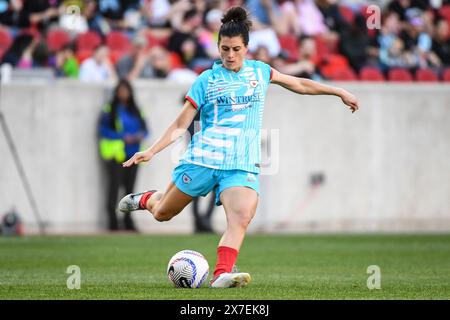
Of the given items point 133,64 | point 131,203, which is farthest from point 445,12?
point 131,203

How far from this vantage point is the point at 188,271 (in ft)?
33.8

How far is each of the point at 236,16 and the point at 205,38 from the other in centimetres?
1319

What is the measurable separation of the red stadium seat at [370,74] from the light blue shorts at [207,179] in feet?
45.3

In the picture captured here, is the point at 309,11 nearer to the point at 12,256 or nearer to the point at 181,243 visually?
the point at 181,243

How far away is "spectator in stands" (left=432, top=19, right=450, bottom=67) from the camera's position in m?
26.1

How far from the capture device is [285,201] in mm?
22141

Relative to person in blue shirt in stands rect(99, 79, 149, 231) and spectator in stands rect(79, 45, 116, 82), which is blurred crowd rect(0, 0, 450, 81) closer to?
spectator in stands rect(79, 45, 116, 82)

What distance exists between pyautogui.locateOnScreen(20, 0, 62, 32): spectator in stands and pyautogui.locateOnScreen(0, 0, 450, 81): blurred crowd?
2 centimetres

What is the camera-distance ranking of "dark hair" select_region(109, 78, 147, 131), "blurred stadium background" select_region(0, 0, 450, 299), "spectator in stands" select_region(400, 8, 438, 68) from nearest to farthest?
"dark hair" select_region(109, 78, 147, 131) < "blurred stadium background" select_region(0, 0, 450, 299) < "spectator in stands" select_region(400, 8, 438, 68)

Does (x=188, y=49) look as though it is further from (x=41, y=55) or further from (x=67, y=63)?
(x=41, y=55)

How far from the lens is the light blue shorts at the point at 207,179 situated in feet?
34.2

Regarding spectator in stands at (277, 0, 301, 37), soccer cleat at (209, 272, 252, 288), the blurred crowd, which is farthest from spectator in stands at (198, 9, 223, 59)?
soccer cleat at (209, 272, 252, 288)

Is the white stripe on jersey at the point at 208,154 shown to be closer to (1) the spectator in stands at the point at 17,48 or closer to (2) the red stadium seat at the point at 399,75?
(1) the spectator in stands at the point at 17,48
